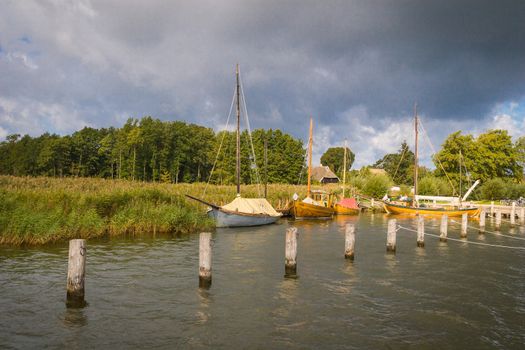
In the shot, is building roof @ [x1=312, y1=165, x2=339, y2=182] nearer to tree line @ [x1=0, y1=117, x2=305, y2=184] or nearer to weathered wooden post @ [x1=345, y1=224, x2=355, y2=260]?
tree line @ [x1=0, y1=117, x2=305, y2=184]

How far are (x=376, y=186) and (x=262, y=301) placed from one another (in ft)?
171

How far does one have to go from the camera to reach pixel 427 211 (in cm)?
4450

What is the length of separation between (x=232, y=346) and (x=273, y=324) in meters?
1.54

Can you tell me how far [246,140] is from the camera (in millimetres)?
79000

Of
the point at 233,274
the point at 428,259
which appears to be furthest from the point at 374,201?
the point at 233,274

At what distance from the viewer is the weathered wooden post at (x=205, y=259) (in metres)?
11.3

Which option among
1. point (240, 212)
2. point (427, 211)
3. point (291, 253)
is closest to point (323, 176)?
point (427, 211)

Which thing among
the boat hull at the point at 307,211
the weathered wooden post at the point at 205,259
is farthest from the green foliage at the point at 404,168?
the weathered wooden post at the point at 205,259

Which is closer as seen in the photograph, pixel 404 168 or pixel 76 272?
pixel 76 272

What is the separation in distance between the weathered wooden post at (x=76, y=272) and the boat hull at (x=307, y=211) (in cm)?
3006

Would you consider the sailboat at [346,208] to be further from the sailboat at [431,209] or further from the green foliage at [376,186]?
the green foliage at [376,186]

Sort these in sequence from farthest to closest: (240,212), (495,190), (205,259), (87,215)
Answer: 1. (495,190)
2. (240,212)
3. (87,215)
4. (205,259)

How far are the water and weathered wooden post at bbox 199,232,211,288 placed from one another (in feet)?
→ 1.15

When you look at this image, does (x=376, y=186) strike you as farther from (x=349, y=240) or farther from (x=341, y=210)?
(x=349, y=240)
